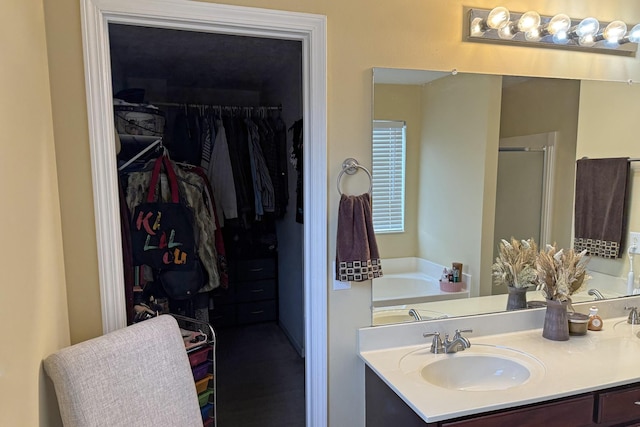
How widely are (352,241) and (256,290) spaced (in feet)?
8.22

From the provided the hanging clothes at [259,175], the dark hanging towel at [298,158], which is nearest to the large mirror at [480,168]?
the dark hanging towel at [298,158]

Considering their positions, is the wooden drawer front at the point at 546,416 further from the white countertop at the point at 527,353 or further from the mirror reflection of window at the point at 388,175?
the mirror reflection of window at the point at 388,175

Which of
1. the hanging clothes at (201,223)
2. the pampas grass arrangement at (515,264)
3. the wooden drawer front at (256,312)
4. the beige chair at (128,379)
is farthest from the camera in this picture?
the wooden drawer front at (256,312)

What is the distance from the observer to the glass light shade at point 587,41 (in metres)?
1.87

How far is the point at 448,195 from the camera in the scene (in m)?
1.93

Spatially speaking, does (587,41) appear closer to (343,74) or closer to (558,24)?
(558,24)

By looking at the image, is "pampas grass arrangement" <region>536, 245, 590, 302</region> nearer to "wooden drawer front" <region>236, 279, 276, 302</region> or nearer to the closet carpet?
the closet carpet

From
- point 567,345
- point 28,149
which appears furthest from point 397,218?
point 28,149

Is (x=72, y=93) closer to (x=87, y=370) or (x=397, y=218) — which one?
(x=87, y=370)

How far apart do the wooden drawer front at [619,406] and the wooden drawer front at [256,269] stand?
9.55 ft

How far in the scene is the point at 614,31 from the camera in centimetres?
191

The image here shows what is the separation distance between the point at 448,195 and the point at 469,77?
546mm

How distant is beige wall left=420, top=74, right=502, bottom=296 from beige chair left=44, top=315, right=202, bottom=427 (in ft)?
3.90

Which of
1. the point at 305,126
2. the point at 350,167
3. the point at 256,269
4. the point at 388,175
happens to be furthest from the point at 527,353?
the point at 256,269
